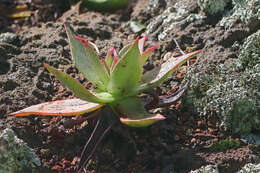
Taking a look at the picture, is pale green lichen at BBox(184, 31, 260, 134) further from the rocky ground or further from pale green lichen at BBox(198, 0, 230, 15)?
pale green lichen at BBox(198, 0, 230, 15)

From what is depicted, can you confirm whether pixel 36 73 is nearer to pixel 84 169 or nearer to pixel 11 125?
pixel 11 125

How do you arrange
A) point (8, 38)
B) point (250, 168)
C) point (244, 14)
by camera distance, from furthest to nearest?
point (8, 38), point (244, 14), point (250, 168)

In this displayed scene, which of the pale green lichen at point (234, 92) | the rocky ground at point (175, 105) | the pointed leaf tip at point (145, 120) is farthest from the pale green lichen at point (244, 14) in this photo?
the pointed leaf tip at point (145, 120)

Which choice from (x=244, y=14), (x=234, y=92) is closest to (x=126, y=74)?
(x=234, y=92)

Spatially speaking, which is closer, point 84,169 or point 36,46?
point 84,169

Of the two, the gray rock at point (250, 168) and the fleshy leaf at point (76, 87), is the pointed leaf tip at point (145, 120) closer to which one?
the fleshy leaf at point (76, 87)

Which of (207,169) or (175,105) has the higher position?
(175,105)

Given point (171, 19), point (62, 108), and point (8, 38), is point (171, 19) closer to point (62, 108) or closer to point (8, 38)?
point (8, 38)

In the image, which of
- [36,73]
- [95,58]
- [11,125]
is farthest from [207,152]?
[36,73]
